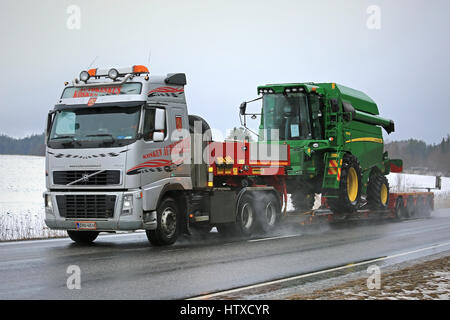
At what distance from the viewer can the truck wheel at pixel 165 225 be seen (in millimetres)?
12898

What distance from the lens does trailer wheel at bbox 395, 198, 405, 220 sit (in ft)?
77.3

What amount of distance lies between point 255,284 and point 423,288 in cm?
223

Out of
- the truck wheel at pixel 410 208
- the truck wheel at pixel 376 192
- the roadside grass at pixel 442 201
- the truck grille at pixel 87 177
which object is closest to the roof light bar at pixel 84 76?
the truck grille at pixel 87 177

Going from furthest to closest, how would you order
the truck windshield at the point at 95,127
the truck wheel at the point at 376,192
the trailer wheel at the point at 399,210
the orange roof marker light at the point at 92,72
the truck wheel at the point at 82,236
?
the trailer wheel at the point at 399,210 < the truck wheel at the point at 376,192 < the truck wheel at the point at 82,236 < the orange roof marker light at the point at 92,72 < the truck windshield at the point at 95,127

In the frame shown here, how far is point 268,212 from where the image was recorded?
16.8 m

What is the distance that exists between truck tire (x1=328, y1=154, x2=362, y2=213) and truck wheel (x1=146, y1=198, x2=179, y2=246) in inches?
279

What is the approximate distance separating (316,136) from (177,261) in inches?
367

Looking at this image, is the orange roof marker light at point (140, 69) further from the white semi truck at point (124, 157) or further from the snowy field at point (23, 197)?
the snowy field at point (23, 197)

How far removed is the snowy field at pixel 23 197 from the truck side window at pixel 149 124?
5442 millimetres

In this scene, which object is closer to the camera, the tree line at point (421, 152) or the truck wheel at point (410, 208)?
the truck wheel at point (410, 208)

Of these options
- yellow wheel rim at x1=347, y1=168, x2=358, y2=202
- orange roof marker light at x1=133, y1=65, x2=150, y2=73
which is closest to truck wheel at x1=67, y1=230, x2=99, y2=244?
orange roof marker light at x1=133, y1=65, x2=150, y2=73

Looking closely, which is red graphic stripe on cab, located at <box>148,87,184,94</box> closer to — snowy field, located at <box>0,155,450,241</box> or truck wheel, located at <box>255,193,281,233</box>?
truck wheel, located at <box>255,193,281,233</box>
